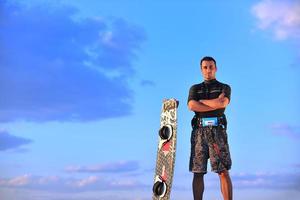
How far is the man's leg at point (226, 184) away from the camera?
7656mm

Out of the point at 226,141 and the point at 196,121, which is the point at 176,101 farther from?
the point at 226,141

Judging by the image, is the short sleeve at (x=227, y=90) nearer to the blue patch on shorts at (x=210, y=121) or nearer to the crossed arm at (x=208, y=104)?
the crossed arm at (x=208, y=104)

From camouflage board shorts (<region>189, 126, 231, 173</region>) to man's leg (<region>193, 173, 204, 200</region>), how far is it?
133 millimetres

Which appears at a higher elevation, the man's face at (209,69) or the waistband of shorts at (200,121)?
the man's face at (209,69)

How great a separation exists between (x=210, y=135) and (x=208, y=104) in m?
0.55

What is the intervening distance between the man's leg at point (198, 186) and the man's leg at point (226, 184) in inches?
15.2

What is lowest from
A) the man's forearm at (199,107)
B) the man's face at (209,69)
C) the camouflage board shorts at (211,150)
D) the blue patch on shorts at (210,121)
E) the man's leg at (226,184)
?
the man's leg at (226,184)

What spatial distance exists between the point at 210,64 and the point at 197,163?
1846 mm

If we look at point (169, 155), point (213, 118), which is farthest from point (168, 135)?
point (213, 118)

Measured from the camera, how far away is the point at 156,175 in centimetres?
848

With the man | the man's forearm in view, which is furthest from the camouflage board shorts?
the man's forearm

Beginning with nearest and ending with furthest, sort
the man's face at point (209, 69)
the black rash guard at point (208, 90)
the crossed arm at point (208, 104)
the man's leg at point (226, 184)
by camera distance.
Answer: the man's leg at point (226, 184) → the crossed arm at point (208, 104) → the black rash guard at point (208, 90) → the man's face at point (209, 69)

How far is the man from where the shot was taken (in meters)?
7.69

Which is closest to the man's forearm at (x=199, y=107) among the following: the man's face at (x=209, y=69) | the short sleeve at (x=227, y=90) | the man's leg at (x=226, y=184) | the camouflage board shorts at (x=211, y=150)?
the camouflage board shorts at (x=211, y=150)
